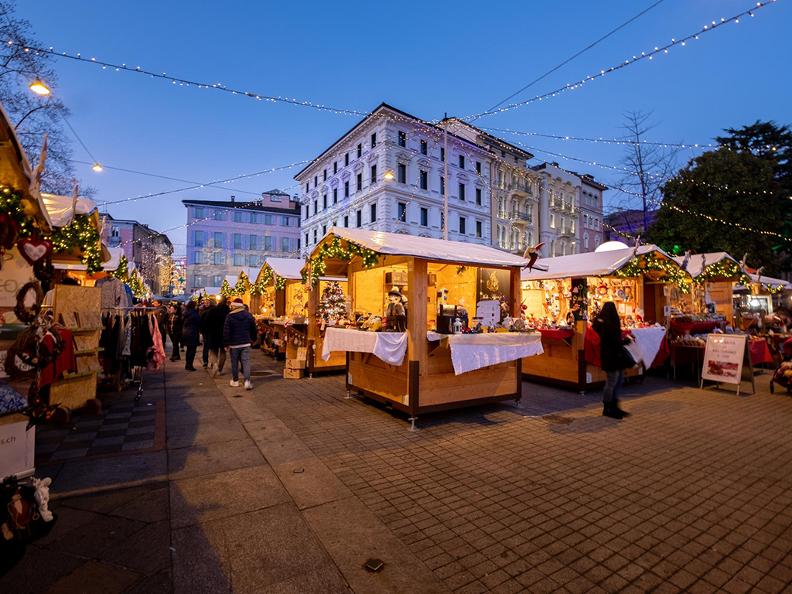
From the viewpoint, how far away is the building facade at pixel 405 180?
103 feet

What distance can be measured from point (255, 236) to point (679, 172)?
41.6 m

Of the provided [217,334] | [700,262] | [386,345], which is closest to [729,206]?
[700,262]

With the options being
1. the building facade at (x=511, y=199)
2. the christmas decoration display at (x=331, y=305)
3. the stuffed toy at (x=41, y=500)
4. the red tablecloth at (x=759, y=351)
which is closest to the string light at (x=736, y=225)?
the red tablecloth at (x=759, y=351)

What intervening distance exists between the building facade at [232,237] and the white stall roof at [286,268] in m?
32.6

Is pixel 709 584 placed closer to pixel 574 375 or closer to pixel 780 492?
pixel 780 492

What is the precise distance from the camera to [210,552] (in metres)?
2.81

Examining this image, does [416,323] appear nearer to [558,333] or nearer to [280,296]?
[558,333]

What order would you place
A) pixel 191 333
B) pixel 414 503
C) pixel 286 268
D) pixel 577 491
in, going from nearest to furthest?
pixel 414 503 < pixel 577 491 < pixel 191 333 < pixel 286 268

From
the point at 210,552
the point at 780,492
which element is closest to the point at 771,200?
the point at 780,492

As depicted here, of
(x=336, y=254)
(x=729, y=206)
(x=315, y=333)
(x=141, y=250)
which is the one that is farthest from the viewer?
(x=141, y=250)

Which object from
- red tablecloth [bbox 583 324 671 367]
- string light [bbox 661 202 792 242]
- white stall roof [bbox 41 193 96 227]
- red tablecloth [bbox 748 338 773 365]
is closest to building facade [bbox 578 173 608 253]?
string light [bbox 661 202 792 242]

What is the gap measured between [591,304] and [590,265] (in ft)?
5.20

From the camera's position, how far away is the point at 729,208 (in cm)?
1852

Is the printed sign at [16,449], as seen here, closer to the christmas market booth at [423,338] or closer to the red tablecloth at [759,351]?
the christmas market booth at [423,338]
